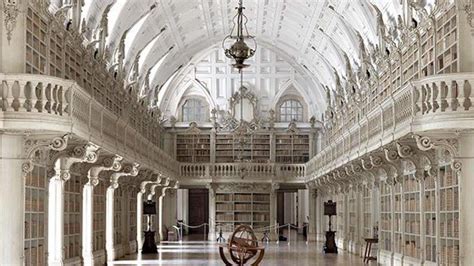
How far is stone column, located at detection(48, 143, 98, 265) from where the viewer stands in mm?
18984

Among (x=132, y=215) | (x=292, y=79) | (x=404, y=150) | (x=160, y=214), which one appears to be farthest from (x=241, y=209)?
(x=404, y=150)

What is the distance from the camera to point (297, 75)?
4156cm

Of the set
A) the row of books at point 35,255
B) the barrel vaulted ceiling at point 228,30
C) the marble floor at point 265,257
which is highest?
the barrel vaulted ceiling at point 228,30

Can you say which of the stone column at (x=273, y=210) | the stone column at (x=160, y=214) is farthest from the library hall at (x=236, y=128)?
the stone column at (x=160, y=214)

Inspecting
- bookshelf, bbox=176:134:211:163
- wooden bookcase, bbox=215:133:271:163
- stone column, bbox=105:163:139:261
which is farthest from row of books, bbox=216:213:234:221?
stone column, bbox=105:163:139:261

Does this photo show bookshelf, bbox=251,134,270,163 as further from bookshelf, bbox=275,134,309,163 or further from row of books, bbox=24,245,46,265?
row of books, bbox=24,245,46,265

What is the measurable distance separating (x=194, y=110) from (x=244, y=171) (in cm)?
423

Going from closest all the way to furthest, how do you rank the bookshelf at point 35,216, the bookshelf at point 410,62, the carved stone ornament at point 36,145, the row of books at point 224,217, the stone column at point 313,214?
the carved stone ornament at point 36,145 → the bookshelf at point 35,216 → the bookshelf at point 410,62 → the stone column at point 313,214 → the row of books at point 224,217

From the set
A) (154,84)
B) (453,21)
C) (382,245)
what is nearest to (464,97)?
(453,21)

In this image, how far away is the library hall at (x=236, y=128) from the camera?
1479 cm

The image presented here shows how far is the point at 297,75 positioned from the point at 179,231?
32.0 feet

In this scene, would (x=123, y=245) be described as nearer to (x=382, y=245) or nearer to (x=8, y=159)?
(x=382, y=245)

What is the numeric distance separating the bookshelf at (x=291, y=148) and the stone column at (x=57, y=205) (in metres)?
22.7

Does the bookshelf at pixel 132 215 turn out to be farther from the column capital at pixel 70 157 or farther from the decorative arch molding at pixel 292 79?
the column capital at pixel 70 157
